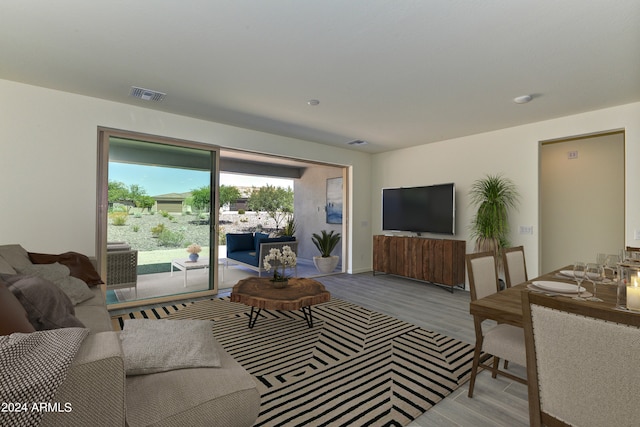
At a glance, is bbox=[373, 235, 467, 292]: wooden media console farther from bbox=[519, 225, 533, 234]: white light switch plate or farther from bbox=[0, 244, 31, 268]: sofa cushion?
bbox=[0, 244, 31, 268]: sofa cushion

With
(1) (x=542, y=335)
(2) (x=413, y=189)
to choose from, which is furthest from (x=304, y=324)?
(2) (x=413, y=189)

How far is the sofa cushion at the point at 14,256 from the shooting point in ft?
7.77

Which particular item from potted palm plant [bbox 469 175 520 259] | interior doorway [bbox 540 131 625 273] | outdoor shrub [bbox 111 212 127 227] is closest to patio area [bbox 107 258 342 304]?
outdoor shrub [bbox 111 212 127 227]

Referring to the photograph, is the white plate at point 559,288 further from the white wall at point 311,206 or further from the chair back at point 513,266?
the white wall at point 311,206

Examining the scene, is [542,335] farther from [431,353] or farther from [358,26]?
[358,26]

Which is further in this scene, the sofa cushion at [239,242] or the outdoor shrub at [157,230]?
the sofa cushion at [239,242]

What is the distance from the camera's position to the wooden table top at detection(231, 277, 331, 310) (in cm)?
270

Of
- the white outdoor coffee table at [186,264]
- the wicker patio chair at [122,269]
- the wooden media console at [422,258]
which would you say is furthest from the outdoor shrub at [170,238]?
the wooden media console at [422,258]

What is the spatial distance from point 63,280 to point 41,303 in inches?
42.8

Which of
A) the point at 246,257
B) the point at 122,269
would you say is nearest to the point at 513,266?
the point at 122,269

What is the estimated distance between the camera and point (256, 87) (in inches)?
121

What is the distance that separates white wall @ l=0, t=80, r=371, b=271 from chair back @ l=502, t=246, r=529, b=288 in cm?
411

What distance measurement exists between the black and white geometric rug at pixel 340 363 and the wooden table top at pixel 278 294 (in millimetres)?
342

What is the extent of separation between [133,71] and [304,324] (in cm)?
296
